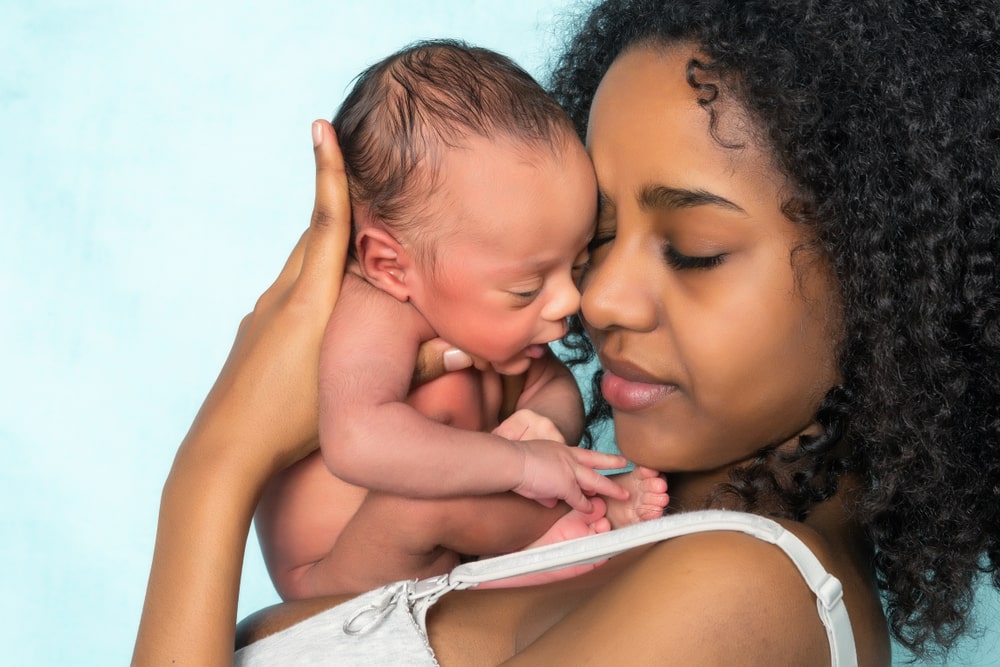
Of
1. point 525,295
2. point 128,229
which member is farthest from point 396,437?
point 128,229

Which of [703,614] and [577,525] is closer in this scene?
[703,614]

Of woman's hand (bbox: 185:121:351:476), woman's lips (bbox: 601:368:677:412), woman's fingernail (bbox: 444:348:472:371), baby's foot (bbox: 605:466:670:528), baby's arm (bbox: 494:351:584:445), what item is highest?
woman's hand (bbox: 185:121:351:476)

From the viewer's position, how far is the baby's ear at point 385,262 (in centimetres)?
175

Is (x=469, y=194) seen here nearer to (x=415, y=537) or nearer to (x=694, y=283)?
(x=694, y=283)

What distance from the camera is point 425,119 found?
1691 millimetres

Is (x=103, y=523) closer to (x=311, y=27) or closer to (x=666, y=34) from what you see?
(x=311, y=27)

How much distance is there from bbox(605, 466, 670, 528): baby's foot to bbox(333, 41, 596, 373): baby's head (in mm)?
259

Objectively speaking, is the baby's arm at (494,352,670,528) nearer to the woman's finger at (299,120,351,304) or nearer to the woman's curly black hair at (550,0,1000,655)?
the woman's curly black hair at (550,0,1000,655)

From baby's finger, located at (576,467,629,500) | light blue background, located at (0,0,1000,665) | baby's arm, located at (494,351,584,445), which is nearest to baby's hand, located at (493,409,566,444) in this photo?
baby's arm, located at (494,351,584,445)

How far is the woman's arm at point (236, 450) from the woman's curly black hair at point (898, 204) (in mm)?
579

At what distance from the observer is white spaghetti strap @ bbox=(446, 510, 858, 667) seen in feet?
4.75

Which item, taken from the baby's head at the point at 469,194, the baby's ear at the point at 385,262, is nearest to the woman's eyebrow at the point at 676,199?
the baby's head at the point at 469,194

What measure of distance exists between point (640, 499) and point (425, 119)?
2.17ft

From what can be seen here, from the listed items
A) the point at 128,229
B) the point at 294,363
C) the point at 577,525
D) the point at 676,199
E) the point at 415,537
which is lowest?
the point at 577,525
